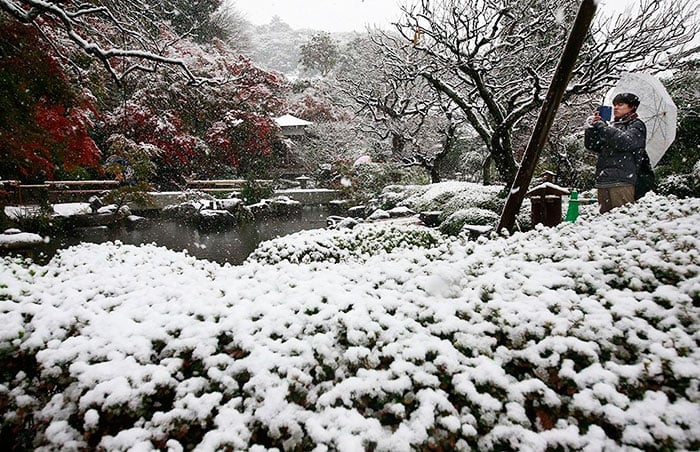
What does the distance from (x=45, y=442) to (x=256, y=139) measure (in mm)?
16598

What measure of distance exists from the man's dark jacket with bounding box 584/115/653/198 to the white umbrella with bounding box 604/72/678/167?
536 mm

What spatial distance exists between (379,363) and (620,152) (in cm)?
457

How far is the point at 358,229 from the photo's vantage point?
24.1 feet

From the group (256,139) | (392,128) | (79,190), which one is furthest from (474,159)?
(79,190)

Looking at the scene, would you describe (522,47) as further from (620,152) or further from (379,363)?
(379,363)

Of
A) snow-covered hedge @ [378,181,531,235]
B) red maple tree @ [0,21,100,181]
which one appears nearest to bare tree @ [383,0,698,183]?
snow-covered hedge @ [378,181,531,235]

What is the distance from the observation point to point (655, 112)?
4898 millimetres

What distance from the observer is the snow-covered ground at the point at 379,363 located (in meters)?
1.44

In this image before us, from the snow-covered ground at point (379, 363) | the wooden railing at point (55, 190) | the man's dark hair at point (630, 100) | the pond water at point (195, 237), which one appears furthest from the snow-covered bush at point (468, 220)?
the wooden railing at point (55, 190)

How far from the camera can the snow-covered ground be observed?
1.44 meters

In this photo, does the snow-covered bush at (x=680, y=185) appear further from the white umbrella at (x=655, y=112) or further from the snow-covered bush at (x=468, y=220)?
the snow-covered bush at (x=468, y=220)

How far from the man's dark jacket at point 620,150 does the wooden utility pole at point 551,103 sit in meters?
0.73

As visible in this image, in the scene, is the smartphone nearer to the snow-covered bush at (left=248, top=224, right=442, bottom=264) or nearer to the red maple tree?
the snow-covered bush at (left=248, top=224, right=442, bottom=264)

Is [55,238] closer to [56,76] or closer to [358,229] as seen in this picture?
[56,76]
